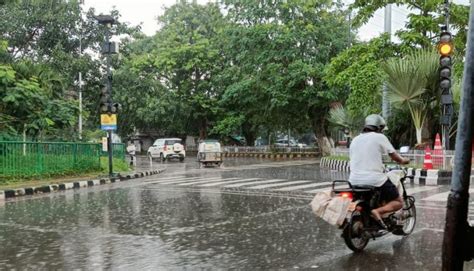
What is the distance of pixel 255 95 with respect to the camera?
1593 inches

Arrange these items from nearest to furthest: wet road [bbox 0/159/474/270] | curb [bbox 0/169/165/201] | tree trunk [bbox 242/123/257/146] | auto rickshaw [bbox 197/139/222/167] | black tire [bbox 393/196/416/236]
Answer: wet road [bbox 0/159/474/270] → black tire [bbox 393/196/416/236] → curb [bbox 0/169/165/201] → auto rickshaw [bbox 197/139/222/167] → tree trunk [bbox 242/123/257/146]

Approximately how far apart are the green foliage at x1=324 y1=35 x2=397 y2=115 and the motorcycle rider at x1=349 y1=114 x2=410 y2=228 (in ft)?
47.7

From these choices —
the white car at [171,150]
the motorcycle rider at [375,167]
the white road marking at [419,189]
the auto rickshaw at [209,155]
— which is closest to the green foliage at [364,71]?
the white road marking at [419,189]

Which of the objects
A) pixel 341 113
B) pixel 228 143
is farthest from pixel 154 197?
pixel 228 143

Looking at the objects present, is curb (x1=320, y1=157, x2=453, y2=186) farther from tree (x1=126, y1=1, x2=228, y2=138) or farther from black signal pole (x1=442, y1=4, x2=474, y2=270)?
tree (x1=126, y1=1, x2=228, y2=138)

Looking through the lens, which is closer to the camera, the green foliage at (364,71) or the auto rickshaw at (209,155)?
the green foliage at (364,71)

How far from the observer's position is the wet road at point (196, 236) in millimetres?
6113

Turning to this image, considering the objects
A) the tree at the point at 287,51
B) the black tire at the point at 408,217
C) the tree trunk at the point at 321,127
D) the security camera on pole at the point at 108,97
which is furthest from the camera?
the tree trunk at the point at 321,127

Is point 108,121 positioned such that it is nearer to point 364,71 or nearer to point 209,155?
point 209,155

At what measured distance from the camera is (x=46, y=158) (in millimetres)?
17844

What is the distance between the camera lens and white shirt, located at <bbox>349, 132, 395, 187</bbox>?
6570 millimetres

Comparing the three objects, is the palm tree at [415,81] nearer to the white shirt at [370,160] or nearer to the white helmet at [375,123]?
the white helmet at [375,123]

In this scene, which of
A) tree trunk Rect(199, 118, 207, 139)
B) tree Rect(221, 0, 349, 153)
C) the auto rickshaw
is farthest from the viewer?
tree trunk Rect(199, 118, 207, 139)

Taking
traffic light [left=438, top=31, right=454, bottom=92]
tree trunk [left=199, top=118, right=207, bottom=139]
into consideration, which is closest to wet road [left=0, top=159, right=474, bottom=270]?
traffic light [left=438, top=31, right=454, bottom=92]
